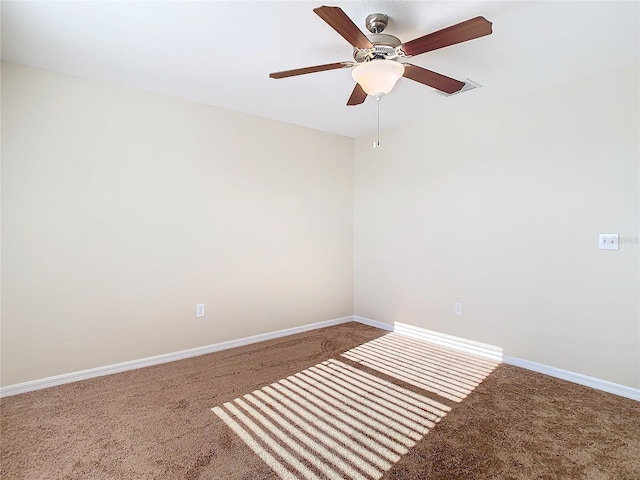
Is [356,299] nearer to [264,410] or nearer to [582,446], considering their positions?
[264,410]

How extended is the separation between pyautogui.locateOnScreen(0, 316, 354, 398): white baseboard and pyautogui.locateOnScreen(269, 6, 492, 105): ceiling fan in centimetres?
241

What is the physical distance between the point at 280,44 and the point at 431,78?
0.91 meters

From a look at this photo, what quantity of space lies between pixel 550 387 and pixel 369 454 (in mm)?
1605

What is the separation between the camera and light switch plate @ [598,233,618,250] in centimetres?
252

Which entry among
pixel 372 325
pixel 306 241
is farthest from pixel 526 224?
pixel 306 241

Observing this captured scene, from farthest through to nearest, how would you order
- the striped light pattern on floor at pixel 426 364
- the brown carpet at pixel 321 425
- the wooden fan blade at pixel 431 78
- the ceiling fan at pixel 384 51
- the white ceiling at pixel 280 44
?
the striped light pattern on floor at pixel 426 364, the wooden fan blade at pixel 431 78, the white ceiling at pixel 280 44, the brown carpet at pixel 321 425, the ceiling fan at pixel 384 51

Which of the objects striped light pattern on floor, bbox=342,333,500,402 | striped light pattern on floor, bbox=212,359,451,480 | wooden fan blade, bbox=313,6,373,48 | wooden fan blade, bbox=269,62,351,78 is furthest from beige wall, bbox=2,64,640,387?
wooden fan blade, bbox=313,6,373,48

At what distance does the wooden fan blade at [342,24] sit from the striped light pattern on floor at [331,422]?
6.54 ft

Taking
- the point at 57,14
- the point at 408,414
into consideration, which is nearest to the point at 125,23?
the point at 57,14

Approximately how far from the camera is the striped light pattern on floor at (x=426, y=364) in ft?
8.59

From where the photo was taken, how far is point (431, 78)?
6.76 ft

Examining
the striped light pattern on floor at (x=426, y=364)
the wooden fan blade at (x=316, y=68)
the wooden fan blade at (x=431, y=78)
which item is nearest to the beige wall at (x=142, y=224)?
the striped light pattern on floor at (x=426, y=364)

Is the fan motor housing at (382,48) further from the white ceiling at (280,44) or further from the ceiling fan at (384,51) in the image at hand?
the white ceiling at (280,44)

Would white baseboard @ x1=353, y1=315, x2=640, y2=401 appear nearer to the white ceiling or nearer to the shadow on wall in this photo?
the shadow on wall
